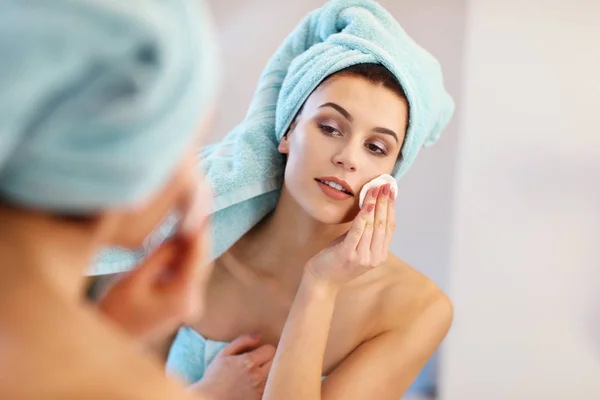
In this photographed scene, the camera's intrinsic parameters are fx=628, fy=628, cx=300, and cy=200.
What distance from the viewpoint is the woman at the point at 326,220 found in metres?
0.94

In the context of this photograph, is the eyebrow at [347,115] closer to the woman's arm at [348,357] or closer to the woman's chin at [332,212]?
the woman's chin at [332,212]

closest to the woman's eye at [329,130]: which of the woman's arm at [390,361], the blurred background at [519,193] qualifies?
the woman's arm at [390,361]

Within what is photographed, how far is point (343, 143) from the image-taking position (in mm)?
944

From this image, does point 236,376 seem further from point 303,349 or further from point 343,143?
point 343,143

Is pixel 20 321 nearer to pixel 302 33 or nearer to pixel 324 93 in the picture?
pixel 324 93

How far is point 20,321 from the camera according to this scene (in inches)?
14.1

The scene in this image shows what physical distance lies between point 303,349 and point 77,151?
59cm


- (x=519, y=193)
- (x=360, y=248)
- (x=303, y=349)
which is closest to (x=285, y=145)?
(x=360, y=248)

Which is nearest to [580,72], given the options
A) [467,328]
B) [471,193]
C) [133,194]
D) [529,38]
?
[529,38]

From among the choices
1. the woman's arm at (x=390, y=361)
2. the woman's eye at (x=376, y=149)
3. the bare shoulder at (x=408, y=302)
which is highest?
the woman's eye at (x=376, y=149)

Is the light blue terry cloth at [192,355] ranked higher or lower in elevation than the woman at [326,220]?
lower

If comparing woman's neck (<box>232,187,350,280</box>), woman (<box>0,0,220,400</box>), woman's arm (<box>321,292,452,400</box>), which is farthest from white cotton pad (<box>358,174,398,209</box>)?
woman (<box>0,0,220,400</box>)

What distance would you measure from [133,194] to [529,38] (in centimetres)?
121

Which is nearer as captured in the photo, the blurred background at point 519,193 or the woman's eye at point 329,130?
the woman's eye at point 329,130
